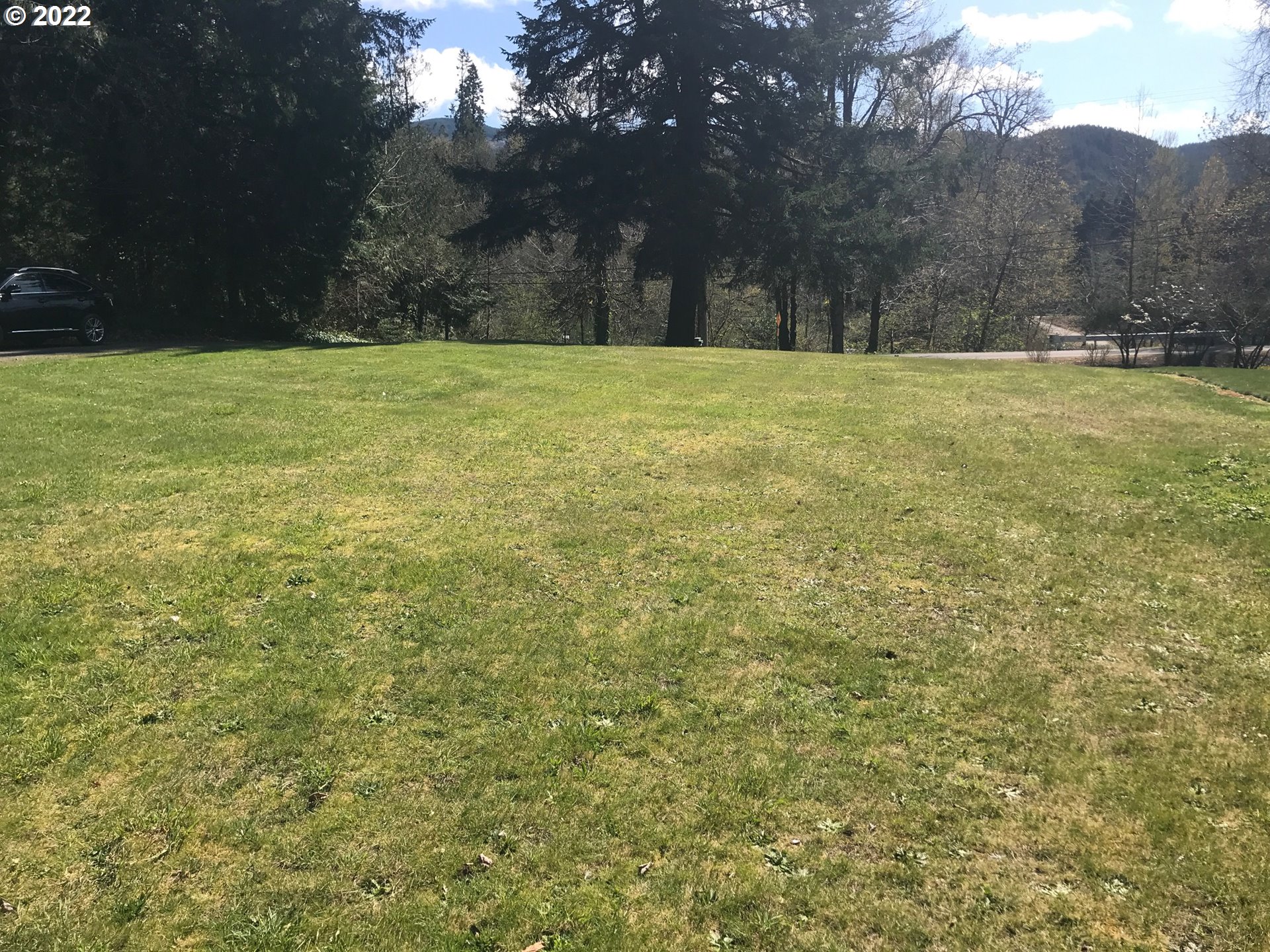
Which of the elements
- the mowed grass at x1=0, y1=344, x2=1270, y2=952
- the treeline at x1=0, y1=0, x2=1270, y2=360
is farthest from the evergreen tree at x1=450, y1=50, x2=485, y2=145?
the mowed grass at x1=0, y1=344, x2=1270, y2=952

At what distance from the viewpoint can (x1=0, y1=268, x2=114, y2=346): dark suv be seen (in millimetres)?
15398

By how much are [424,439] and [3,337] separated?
12.2 metres

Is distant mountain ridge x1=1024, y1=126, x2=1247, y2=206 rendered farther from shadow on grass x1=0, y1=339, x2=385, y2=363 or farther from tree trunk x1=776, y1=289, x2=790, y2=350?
shadow on grass x1=0, y1=339, x2=385, y2=363

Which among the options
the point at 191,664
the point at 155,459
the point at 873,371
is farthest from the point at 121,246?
the point at 191,664

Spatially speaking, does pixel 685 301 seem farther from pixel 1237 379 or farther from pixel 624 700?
pixel 624 700

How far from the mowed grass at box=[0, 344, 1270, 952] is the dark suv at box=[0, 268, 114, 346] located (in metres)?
9.39

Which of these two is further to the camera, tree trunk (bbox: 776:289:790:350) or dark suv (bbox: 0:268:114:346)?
tree trunk (bbox: 776:289:790:350)

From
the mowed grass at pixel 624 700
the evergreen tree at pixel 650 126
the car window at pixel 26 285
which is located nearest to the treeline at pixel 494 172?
the evergreen tree at pixel 650 126

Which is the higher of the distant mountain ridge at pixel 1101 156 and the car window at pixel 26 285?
the distant mountain ridge at pixel 1101 156

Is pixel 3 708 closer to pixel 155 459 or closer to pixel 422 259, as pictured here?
pixel 155 459

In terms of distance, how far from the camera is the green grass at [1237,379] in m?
13.9

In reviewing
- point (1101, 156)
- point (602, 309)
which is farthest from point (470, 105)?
point (1101, 156)

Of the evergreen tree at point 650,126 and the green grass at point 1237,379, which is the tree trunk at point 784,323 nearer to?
the evergreen tree at point 650,126

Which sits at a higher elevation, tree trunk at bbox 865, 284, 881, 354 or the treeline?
the treeline
